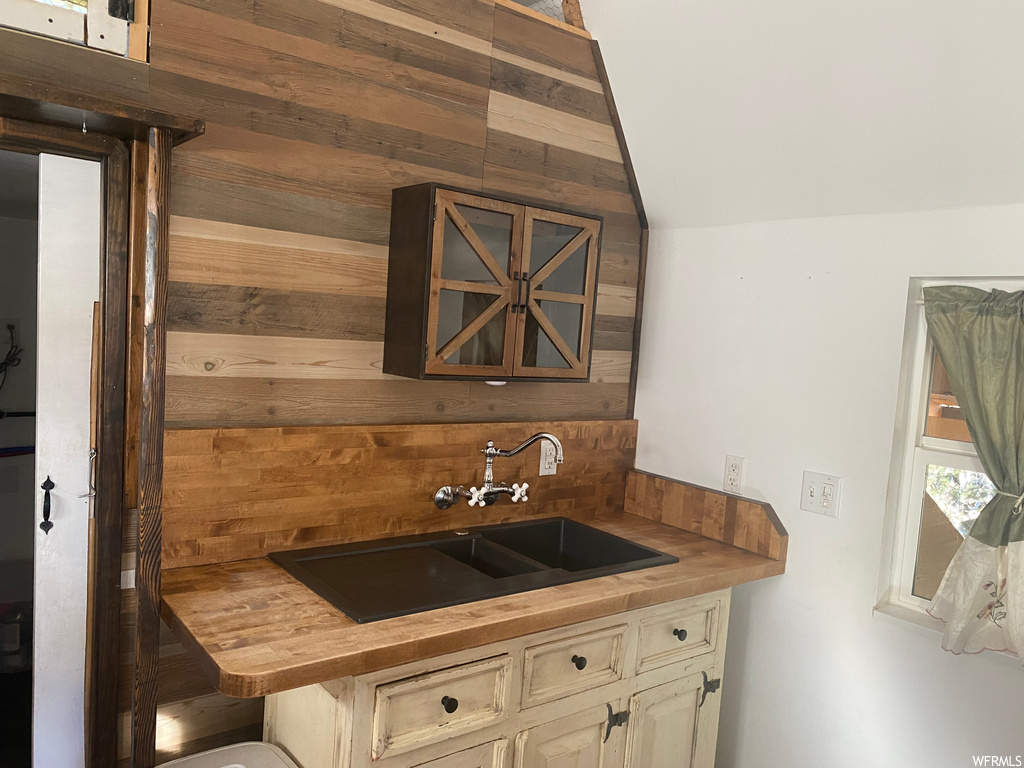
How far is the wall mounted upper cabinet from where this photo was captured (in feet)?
6.82

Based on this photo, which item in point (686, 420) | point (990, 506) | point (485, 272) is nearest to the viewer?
point (990, 506)

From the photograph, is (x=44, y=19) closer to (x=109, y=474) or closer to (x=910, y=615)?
(x=109, y=474)

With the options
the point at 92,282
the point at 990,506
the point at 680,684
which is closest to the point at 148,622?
the point at 92,282

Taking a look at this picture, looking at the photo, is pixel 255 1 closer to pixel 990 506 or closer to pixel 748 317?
pixel 748 317

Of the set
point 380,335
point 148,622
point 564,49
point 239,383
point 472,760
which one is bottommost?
point 472,760

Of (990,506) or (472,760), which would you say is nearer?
(472,760)

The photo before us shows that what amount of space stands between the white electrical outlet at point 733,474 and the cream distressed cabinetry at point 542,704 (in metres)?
0.40

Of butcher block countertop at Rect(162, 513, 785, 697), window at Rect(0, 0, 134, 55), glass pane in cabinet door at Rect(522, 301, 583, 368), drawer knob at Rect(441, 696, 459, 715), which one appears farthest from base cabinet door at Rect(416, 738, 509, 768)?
window at Rect(0, 0, 134, 55)

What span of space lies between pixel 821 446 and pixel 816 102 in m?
1.00

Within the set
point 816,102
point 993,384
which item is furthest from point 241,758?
point 816,102

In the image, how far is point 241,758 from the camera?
1.87 m

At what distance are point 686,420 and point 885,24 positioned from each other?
1.36 m

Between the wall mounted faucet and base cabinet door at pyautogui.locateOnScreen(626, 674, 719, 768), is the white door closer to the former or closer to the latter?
the wall mounted faucet

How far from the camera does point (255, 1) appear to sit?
1.92m
